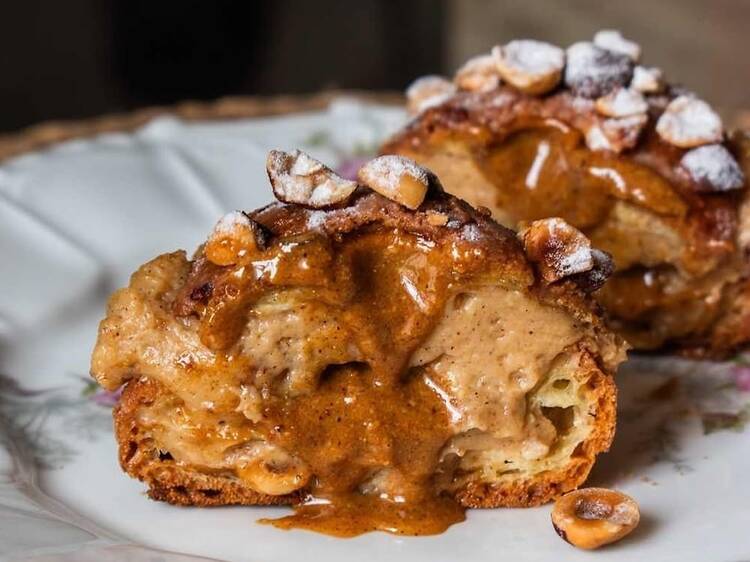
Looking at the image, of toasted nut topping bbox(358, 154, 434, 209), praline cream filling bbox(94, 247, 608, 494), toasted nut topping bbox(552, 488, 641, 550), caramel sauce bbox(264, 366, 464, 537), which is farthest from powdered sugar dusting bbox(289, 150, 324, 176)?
toasted nut topping bbox(552, 488, 641, 550)

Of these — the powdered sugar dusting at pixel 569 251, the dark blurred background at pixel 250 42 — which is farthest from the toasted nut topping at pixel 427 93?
the dark blurred background at pixel 250 42

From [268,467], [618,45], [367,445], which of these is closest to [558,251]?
[367,445]

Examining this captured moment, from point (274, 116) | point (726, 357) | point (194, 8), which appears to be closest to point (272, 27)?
point (194, 8)

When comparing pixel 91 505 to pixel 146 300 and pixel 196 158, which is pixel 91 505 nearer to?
pixel 146 300

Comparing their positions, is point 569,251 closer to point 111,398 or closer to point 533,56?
point 533,56

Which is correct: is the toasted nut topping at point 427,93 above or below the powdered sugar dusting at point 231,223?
above

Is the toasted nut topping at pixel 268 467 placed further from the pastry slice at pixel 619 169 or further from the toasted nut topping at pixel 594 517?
the pastry slice at pixel 619 169
